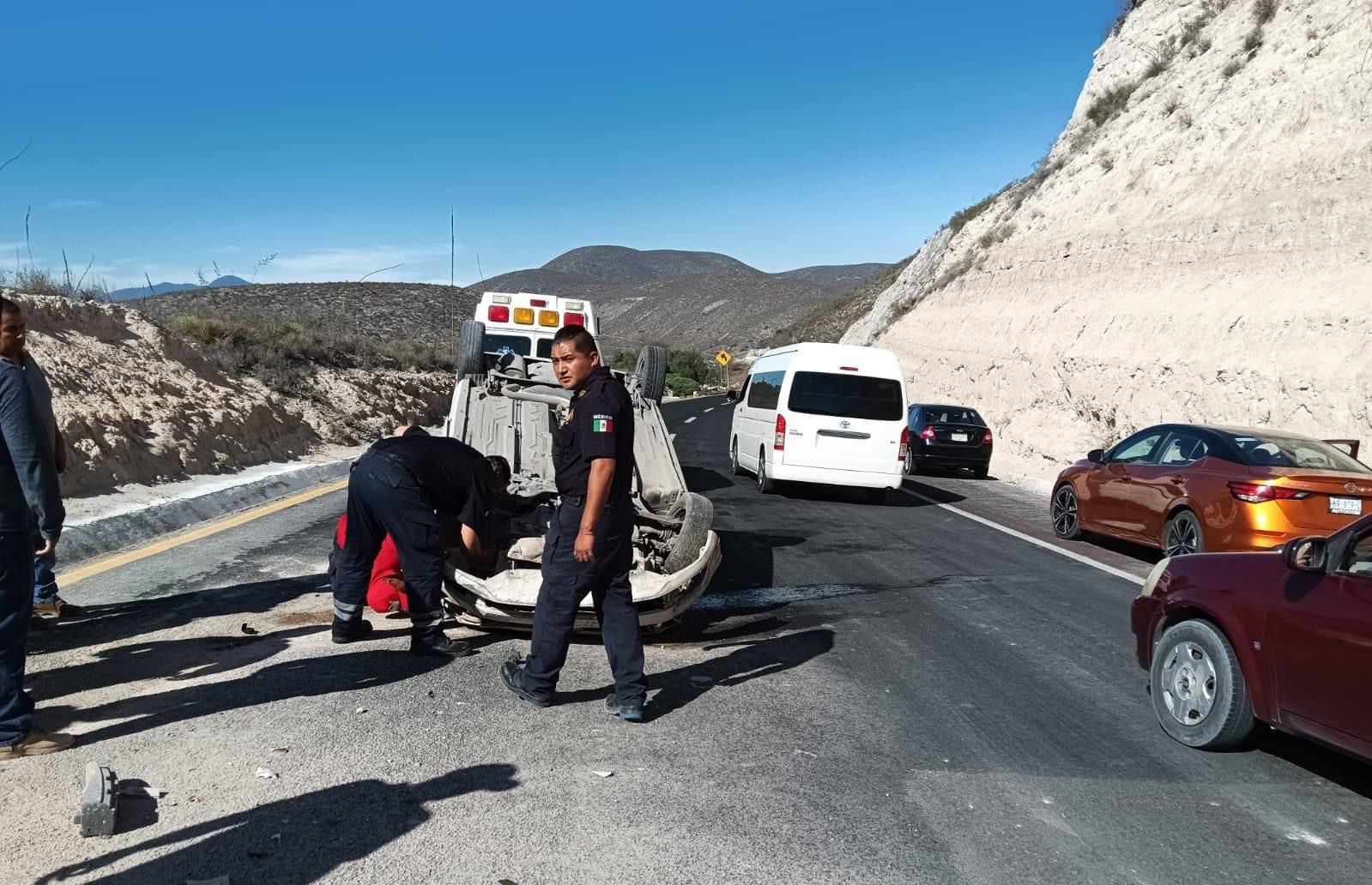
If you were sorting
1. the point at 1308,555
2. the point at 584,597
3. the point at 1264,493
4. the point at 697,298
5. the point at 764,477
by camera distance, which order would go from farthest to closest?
the point at 697,298
the point at 764,477
the point at 1264,493
the point at 584,597
the point at 1308,555

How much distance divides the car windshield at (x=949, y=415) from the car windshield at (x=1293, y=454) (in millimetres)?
9837

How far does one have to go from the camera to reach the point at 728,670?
6258mm

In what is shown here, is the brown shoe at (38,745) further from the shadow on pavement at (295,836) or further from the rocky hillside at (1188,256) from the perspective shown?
the rocky hillside at (1188,256)

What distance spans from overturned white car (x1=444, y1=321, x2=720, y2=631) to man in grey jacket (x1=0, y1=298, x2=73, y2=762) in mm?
2308

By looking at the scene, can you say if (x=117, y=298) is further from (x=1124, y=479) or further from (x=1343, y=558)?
(x=1343, y=558)

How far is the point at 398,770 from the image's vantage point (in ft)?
14.6

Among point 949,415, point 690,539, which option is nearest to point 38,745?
point 690,539

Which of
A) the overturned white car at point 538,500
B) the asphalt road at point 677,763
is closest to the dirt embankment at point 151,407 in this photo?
the overturned white car at point 538,500

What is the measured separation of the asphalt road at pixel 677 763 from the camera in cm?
376

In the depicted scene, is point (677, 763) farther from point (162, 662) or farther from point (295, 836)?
point (162, 662)

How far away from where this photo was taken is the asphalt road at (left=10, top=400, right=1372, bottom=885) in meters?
3.76

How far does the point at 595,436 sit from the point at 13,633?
265 cm

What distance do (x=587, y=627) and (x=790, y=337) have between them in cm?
8068

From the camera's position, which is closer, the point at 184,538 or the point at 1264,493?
the point at 1264,493
